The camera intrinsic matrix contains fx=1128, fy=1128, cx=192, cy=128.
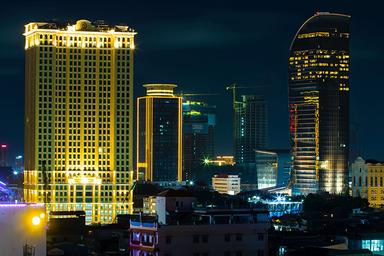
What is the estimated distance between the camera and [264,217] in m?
55.2

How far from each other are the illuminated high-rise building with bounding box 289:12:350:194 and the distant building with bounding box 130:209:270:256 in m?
Result: 140

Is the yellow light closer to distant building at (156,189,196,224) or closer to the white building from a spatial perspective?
the white building

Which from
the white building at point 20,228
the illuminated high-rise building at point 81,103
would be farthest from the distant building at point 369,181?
the white building at point 20,228

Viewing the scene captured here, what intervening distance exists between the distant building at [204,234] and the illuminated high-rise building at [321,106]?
459ft

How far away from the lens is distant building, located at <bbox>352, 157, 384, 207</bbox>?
17300 cm

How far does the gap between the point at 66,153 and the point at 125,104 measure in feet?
29.0

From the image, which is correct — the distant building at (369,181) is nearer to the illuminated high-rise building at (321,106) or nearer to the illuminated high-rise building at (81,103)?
the illuminated high-rise building at (321,106)

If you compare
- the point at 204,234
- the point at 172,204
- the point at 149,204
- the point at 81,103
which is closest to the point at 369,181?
the point at 149,204

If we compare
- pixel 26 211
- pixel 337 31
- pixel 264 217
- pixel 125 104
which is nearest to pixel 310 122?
pixel 337 31

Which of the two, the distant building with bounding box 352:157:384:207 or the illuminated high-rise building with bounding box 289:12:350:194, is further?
the illuminated high-rise building with bounding box 289:12:350:194

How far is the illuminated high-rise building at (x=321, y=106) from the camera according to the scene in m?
194

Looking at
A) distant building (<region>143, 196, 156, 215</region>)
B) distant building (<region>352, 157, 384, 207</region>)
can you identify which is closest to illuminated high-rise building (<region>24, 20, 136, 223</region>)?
distant building (<region>143, 196, 156, 215</region>)

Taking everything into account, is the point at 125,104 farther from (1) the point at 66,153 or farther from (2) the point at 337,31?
(2) the point at 337,31

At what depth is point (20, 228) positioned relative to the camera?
21609 millimetres
